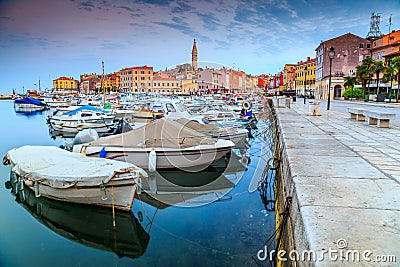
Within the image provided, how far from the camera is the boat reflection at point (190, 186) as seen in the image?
869cm

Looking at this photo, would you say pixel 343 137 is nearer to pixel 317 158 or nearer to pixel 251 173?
pixel 317 158

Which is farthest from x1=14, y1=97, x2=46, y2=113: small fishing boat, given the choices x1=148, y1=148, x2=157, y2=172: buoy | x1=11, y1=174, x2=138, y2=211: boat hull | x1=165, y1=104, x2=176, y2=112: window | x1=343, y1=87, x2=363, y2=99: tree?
x1=11, y1=174, x2=138, y2=211: boat hull

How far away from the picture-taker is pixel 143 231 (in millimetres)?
6879

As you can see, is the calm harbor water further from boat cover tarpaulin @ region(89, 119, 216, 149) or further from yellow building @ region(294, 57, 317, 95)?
yellow building @ region(294, 57, 317, 95)

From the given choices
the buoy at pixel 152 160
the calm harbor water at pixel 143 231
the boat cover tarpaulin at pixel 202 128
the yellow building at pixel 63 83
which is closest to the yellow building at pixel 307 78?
the boat cover tarpaulin at pixel 202 128

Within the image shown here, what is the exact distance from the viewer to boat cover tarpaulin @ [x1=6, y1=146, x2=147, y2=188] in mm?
7125

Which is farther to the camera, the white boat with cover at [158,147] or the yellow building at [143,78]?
the yellow building at [143,78]

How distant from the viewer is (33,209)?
8219mm

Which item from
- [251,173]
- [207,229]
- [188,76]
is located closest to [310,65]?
[188,76]

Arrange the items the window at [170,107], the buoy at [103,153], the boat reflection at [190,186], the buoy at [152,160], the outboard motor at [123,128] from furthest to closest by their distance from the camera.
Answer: the window at [170,107], the outboard motor at [123,128], the buoy at [152,160], the buoy at [103,153], the boat reflection at [190,186]

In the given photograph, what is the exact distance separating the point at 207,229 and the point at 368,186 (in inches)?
154

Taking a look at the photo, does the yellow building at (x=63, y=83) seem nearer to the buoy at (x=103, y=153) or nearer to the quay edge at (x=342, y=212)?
the buoy at (x=103, y=153)

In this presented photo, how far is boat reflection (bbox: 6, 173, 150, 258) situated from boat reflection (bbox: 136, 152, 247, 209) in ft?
3.94

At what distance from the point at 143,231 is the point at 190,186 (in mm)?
3202
